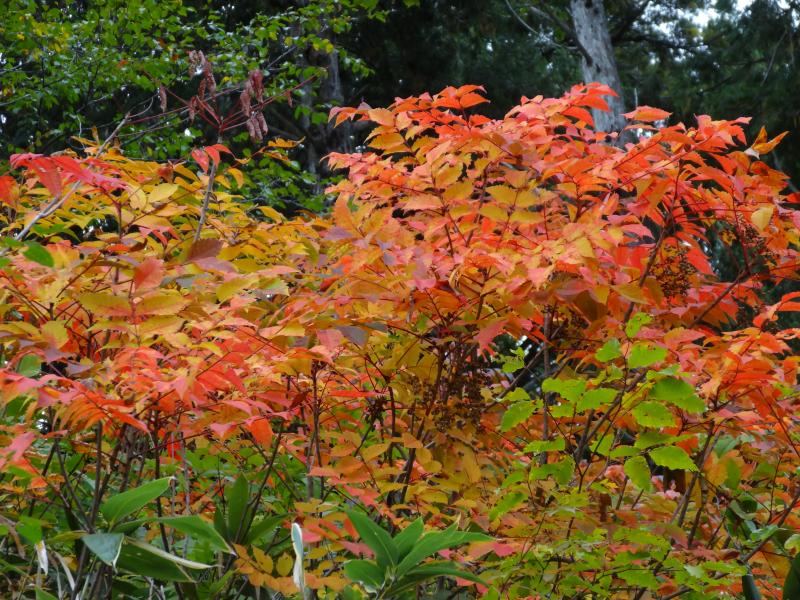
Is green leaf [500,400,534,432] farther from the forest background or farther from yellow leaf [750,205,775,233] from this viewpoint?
yellow leaf [750,205,775,233]

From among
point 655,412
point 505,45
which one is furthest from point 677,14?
point 655,412

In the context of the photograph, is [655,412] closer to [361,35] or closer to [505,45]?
[361,35]

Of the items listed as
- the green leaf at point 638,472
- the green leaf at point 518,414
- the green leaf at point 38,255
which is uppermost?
the green leaf at point 38,255

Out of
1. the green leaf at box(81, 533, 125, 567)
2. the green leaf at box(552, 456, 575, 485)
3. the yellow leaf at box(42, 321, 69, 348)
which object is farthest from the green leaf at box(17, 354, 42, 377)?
the green leaf at box(552, 456, 575, 485)

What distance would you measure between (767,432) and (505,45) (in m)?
10.3

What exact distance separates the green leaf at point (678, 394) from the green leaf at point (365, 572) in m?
0.75

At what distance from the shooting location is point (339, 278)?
7.13 ft

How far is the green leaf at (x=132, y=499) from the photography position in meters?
1.52

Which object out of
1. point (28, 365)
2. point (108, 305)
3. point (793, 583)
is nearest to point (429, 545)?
point (108, 305)

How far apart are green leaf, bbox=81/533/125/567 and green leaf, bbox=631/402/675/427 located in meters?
1.12

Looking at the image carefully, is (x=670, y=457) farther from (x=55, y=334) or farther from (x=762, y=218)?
(x=55, y=334)

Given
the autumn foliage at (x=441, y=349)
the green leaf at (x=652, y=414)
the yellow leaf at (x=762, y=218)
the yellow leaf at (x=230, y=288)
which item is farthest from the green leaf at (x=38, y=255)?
the yellow leaf at (x=762, y=218)

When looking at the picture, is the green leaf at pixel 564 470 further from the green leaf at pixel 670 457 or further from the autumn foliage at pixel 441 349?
the green leaf at pixel 670 457

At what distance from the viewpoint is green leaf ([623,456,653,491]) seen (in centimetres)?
194
